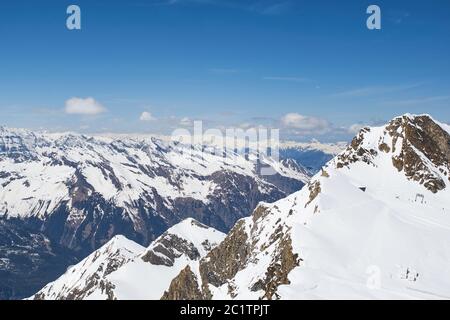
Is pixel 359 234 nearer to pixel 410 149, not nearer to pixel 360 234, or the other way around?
pixel 360 234

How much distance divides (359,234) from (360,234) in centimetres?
19

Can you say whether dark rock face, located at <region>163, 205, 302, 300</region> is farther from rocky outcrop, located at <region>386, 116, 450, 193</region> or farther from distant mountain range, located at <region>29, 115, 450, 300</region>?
rocky outcrop, located at <region>386, 116, 450, 193</region>

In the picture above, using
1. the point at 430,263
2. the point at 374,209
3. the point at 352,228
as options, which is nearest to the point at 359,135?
the point at 374,209

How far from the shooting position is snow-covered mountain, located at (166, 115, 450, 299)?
63406 mm

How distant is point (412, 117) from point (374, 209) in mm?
66961

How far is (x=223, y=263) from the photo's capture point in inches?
6845

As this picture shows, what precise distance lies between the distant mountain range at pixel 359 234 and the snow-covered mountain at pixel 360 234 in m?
0.24

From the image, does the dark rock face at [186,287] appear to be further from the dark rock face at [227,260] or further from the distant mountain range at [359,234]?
the distant mountain range at [359,234]

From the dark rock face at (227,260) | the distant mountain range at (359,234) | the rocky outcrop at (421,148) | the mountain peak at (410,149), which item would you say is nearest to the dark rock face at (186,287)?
the dark rock face at (227,260)

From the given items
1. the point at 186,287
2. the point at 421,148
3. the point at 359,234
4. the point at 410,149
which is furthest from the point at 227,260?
the point at 359,234

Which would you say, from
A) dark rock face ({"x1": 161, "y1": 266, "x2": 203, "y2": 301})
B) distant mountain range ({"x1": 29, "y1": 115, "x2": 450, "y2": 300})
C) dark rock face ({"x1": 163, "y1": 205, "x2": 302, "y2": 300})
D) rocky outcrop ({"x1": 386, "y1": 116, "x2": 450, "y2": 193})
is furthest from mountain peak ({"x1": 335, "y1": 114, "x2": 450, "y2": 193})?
dark rock face ({"x1": 161, "y1": 266, "x2": 203, "y2": 301})

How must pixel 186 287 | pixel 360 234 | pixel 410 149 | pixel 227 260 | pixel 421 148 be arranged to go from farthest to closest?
pixel 186 287 < pixel 227 260 < pixel 421 148 < pixel 410 149 < pixel 360 234

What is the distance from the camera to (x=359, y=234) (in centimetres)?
8900

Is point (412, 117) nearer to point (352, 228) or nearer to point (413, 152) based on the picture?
→ point (413, 152)
